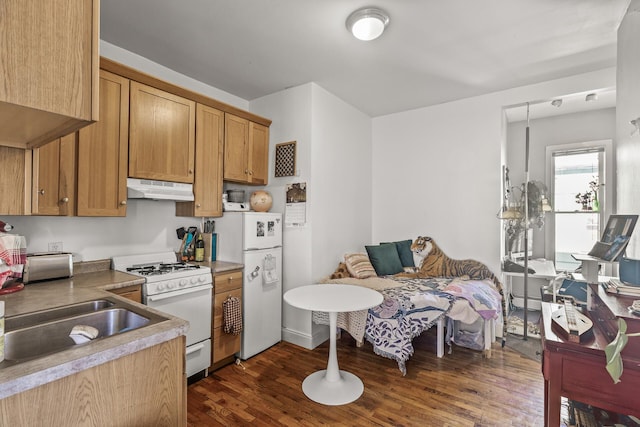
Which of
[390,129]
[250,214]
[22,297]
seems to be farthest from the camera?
[390,129]

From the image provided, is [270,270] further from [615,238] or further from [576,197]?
[576,197]

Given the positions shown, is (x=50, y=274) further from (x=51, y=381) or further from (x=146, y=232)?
(x=51, y=381)

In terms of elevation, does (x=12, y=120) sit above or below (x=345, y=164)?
below

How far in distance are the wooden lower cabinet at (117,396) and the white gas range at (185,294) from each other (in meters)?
1.15

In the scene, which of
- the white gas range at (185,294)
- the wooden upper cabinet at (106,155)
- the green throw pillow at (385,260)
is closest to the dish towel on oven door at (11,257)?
the wooden upper cabinet at (106,155)

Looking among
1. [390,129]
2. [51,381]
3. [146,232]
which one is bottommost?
[51,381]

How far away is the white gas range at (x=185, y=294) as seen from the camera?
2238 millimetres

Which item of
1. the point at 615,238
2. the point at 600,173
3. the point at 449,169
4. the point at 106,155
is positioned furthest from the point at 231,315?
the point at 600,173

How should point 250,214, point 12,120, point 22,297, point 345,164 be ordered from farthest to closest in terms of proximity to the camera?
1. point 345,164
2. point 250,214
3. point 22,297
4. point 12,120

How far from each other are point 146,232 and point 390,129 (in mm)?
3150

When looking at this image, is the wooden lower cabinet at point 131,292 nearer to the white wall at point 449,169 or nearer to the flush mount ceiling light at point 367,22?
the flush mount ceiling light at point 367,22

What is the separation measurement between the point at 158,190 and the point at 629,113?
10.6 feet

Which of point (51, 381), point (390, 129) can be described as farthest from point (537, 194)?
point (51, 381)

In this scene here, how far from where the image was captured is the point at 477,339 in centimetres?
309
